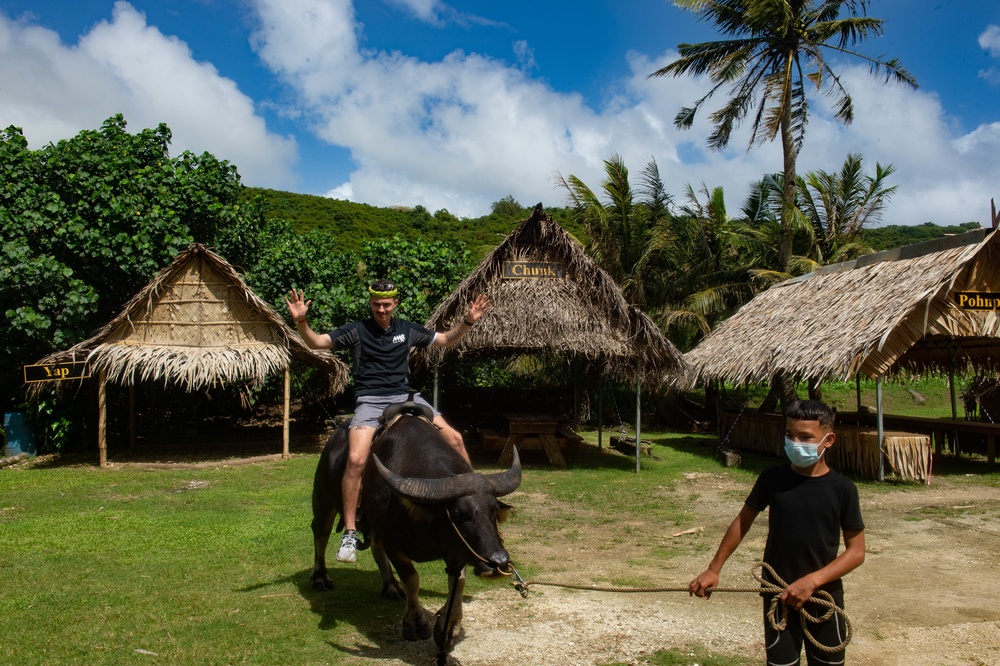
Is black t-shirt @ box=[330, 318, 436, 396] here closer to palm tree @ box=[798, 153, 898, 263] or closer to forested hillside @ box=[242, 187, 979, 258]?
palm tree @ box=[798, 153, 898, 263]

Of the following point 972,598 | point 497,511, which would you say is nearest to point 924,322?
point 972,598

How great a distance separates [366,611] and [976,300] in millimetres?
10475

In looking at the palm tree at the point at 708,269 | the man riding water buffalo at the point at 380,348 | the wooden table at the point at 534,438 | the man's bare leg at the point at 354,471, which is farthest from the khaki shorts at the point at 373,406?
the palm tree at the point at 708,269

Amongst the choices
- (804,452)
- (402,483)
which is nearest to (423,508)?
(402,483)

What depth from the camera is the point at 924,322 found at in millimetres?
10820

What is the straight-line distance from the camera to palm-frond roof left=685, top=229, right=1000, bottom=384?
10797 millimetres

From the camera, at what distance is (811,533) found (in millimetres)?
3119

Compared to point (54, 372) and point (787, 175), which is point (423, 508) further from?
point (787, 175)

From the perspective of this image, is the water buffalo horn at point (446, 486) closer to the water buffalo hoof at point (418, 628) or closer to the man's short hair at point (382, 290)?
the water buffalo hoof at point (418, 628)

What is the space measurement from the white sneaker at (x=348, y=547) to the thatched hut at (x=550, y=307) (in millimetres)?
7338

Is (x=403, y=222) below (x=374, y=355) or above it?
above

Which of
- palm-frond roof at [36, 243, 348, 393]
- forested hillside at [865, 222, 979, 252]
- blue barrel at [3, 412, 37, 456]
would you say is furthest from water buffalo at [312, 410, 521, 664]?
forested hillside at [865, 222, 979, 252]

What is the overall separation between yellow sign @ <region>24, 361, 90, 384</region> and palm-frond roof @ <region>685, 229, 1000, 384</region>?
11116 mm

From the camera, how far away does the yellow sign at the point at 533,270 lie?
42.1ft
